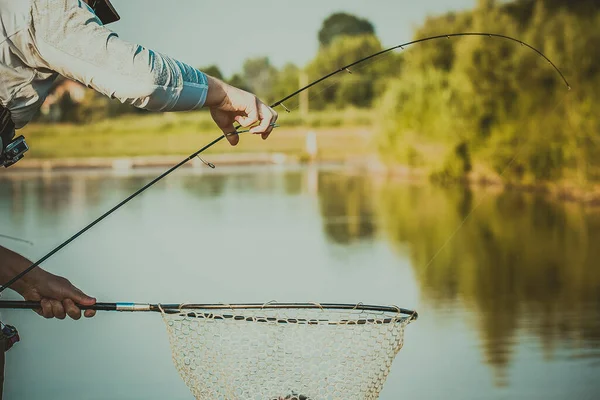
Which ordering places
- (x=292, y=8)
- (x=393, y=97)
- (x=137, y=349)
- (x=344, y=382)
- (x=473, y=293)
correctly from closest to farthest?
(x=344, y=382)
(x=137, y=349)
(x=473, y=293)
(x=393, y=97)
(x=292, y=8)

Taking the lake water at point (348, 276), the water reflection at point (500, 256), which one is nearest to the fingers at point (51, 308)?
the lake water at point (348, 276)

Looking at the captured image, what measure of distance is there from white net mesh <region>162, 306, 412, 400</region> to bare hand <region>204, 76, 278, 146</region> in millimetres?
556

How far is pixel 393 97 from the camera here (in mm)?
20688

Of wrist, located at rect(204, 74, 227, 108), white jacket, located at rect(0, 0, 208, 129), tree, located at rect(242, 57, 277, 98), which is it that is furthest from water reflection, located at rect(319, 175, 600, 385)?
tree, located at rect(242, 57, 277, 98)

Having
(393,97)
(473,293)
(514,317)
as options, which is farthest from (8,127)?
(393,97)

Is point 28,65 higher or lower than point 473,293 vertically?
higher

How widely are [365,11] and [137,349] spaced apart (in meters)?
32.3

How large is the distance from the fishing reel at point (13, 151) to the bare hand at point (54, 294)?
1.01ft

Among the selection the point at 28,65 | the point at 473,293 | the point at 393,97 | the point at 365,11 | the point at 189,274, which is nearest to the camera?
the point at 28,65

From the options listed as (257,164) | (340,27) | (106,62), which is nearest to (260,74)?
(257,164)

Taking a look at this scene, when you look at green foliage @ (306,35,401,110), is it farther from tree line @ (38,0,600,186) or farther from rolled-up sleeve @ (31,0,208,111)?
rolled-up sleeve @ (31,0,208,111)

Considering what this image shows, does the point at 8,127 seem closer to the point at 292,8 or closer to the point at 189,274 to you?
the point at 189,274

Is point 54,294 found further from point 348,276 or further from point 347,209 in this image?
point 347,209

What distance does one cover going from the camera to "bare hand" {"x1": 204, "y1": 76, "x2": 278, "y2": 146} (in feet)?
7.77
